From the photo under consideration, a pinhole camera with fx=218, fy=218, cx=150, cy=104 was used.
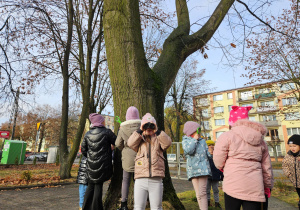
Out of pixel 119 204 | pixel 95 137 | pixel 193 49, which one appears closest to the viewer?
pixel 119 204

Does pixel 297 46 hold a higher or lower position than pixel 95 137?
higher

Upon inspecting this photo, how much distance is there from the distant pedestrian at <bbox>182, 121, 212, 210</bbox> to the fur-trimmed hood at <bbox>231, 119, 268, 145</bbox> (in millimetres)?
1279

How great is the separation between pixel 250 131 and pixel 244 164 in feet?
1.25

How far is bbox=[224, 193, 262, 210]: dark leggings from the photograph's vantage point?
2.29m

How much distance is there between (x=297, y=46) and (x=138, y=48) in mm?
14634

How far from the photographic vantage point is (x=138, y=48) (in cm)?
400

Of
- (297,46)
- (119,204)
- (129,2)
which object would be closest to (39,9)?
(129,2)

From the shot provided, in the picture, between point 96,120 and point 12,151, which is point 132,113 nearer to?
point 96,120

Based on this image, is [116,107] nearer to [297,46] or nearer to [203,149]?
[203,149]

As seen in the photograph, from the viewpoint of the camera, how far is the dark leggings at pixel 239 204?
229cm

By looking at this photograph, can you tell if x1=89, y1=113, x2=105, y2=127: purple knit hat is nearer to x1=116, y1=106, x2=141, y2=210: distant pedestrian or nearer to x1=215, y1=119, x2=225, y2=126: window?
x1=116, y1=106, x2=141, y2=210: distant pedestrian

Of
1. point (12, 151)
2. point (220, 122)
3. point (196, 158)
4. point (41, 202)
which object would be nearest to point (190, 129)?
point (196, 158)

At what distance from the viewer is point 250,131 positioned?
2496 millimetres

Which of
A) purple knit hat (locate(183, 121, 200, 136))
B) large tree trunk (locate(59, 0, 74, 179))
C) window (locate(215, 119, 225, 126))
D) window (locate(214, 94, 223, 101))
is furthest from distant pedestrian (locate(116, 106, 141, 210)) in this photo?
window (locate(214, 94, 223, 101))
